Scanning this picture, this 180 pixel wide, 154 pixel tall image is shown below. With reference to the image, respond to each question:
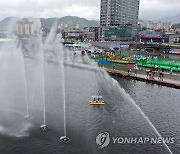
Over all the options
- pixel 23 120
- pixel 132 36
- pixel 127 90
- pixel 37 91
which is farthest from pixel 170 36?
pixel 23 120

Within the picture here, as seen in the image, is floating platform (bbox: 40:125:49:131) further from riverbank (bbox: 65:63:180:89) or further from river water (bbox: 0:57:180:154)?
riverbank (bbox: 65:63:180:89)

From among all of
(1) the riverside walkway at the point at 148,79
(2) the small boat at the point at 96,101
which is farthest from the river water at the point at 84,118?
(1) the riverside walkway at the point at 148,79

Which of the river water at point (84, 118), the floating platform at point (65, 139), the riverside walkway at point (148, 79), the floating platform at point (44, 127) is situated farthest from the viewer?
the riverside walkway at point (148, 79)

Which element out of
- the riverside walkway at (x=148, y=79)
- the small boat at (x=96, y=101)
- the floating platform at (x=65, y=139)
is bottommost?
the floating platform at (x=65, y=139)

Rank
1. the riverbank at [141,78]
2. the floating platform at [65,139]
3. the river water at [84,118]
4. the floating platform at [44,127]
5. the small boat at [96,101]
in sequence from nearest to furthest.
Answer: the river water at [84,118] → the floating platform at [65,139] → the floating platform at [44,127] → the small boat at [96,101] → the riverbank at [141,78]

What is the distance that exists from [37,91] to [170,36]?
4192 inches

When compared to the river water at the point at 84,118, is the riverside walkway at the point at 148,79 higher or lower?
higher

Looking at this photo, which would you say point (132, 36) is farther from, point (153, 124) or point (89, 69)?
point (153, 124)

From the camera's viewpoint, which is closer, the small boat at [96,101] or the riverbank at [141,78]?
the small boat at [96,101]

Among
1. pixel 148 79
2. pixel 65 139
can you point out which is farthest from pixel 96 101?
pixel 148 79

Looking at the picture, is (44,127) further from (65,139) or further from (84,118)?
(84,118)

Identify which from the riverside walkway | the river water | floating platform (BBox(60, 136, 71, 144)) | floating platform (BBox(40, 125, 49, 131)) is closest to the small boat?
the river water

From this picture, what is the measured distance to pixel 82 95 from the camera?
39.1m

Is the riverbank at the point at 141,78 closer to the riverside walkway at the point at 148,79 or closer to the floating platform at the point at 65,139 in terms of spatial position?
the riverside walkway at the point at 148,79
